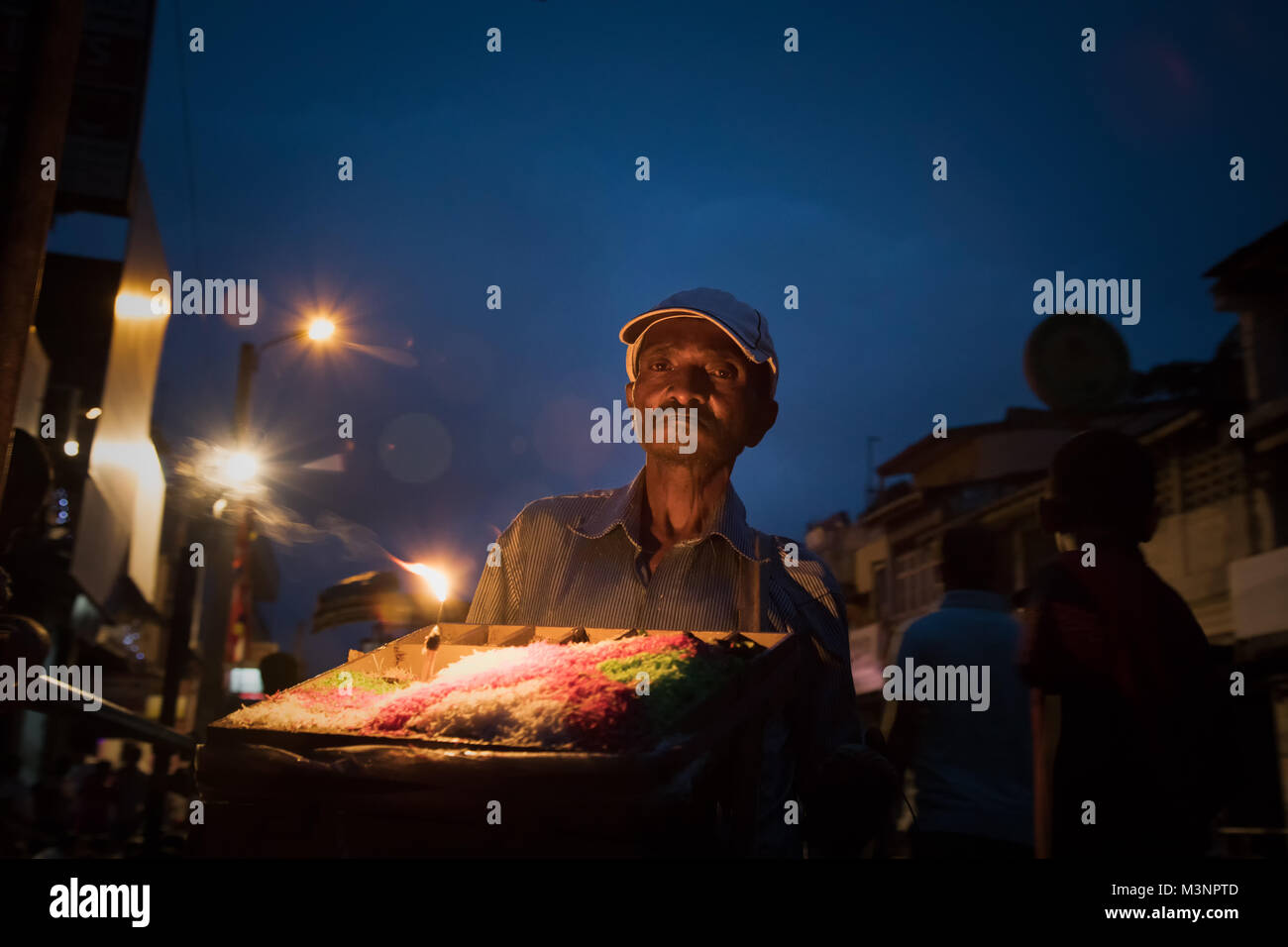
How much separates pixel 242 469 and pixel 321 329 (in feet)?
9.04

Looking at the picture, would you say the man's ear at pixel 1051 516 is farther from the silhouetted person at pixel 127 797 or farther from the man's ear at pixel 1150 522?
the silhouetted person at pixel 127 797

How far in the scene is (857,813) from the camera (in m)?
2.46

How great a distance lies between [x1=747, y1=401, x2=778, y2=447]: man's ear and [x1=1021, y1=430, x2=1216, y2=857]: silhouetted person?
1.10 meters

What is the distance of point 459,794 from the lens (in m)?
1.84

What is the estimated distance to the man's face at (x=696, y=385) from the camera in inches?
130

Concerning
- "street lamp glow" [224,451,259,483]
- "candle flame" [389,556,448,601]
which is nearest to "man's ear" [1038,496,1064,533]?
"candle flame" [389,556,448,601]

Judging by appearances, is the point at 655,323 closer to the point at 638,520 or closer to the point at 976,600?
the point at 638,520

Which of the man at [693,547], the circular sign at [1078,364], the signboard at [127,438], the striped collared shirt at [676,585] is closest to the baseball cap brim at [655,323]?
the man at [693,547]

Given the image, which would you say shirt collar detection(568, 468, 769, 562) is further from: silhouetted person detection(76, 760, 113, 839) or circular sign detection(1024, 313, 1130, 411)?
circular sign detection(1024, 313, 1130, 411)

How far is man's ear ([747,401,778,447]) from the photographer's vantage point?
352 cm

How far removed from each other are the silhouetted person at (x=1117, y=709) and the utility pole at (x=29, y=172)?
4.32m

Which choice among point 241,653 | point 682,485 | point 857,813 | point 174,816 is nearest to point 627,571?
point 682,485
